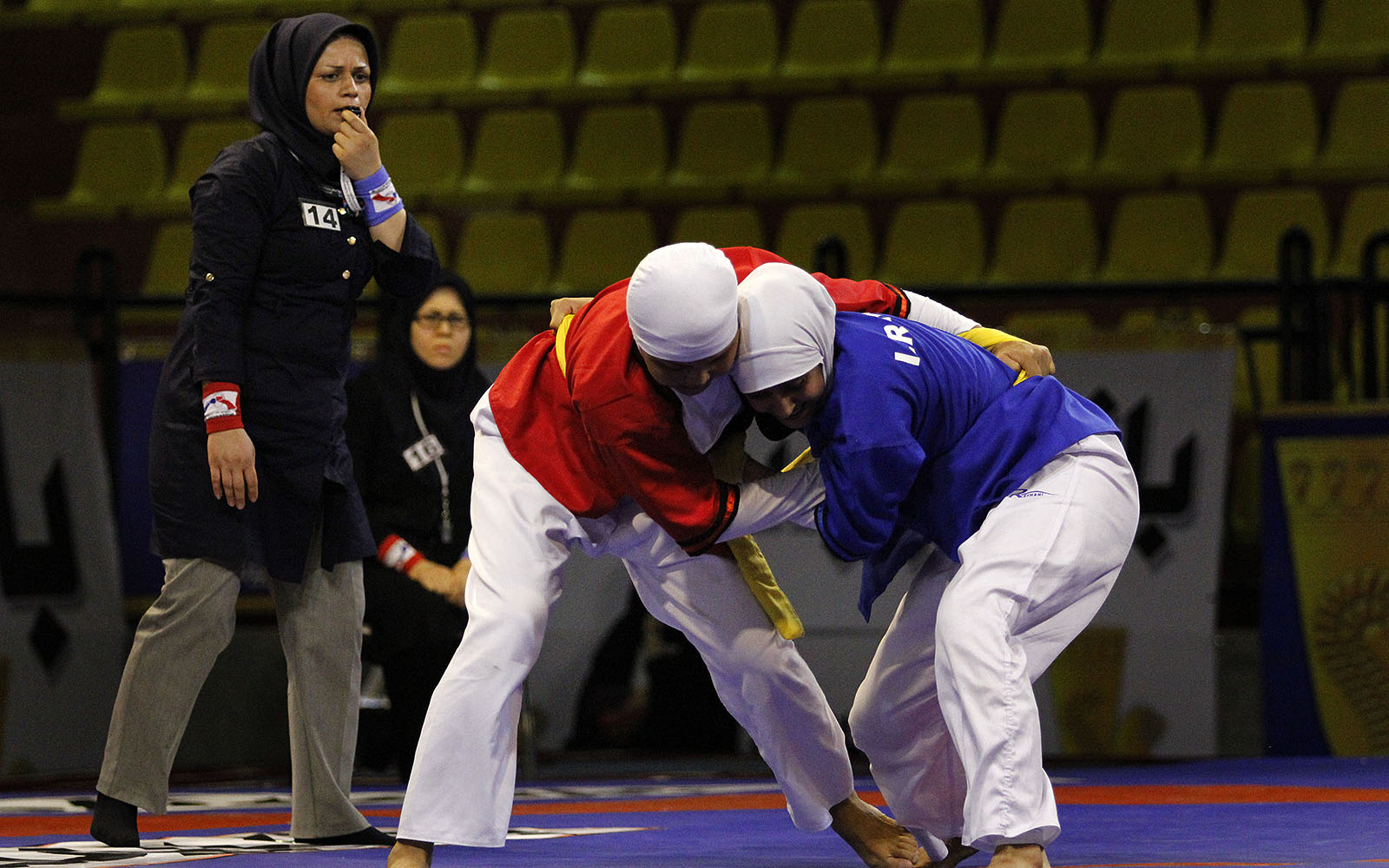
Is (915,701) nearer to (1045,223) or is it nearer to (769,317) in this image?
(769,317)

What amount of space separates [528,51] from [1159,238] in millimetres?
3638

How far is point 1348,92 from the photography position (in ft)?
25.7

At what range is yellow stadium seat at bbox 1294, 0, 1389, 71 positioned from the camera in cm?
796

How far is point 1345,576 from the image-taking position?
525 cm

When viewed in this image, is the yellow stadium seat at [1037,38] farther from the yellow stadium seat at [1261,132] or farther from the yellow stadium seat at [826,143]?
the yellow stadium seat at [1261,132]

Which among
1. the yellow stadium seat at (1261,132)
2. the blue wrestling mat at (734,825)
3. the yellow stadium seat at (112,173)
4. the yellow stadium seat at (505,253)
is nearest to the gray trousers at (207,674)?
the blue wrestling mat at (734,825)

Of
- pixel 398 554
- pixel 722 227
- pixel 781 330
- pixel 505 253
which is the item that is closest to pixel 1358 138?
pixel 722 227

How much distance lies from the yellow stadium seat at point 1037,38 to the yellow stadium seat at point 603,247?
1.85 metres

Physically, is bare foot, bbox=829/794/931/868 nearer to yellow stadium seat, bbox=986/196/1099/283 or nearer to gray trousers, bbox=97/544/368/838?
gray trousers, bbox=97/544/368/838

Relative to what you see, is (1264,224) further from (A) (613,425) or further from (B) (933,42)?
(A) (613,425)

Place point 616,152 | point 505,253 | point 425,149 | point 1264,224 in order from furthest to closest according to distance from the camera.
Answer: point 425,149, point 616,152, point 505,253, point 1264,224

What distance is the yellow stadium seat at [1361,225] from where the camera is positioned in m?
7.28

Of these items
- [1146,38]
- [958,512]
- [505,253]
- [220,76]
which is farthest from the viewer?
[220,76]

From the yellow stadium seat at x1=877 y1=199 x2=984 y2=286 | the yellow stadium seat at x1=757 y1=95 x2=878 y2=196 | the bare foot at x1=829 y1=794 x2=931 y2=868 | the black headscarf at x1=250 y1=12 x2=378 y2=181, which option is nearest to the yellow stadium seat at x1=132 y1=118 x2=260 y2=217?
the yellow stadium seat at x1=757 y1=95 x2=878 y2=196
